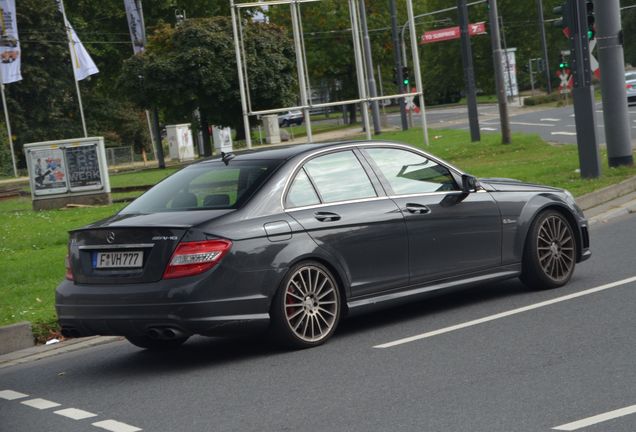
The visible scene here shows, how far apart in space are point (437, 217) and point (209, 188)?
6.00ft

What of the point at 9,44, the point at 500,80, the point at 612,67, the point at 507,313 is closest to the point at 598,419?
the point at 507,313

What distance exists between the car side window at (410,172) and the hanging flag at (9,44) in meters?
43.1

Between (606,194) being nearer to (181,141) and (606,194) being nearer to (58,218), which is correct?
(58,218)

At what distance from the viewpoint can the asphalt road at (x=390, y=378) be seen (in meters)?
6.35

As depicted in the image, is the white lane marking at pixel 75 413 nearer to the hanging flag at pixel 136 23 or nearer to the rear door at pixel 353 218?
the rear door at pixel 353 218

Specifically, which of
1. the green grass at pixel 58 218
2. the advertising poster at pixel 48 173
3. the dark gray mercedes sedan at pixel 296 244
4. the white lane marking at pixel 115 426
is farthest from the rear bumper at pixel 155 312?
the advertising poster at pixel 48 173

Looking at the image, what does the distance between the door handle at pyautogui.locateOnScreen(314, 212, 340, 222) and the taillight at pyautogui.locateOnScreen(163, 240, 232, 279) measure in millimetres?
933

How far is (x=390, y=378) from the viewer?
24.1 ft

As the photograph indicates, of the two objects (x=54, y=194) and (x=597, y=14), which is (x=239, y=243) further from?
(x=54, y=194)

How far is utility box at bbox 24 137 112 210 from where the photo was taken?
27.2m

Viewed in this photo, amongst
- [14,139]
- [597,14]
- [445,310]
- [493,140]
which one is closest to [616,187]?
[597,14]

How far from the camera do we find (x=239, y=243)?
8.20 metres

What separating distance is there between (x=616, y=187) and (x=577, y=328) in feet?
33.0

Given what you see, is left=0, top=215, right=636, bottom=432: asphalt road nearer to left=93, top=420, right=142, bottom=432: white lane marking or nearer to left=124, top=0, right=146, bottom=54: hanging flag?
left=93, top=420, right=142, bottom=432: white lane marking
